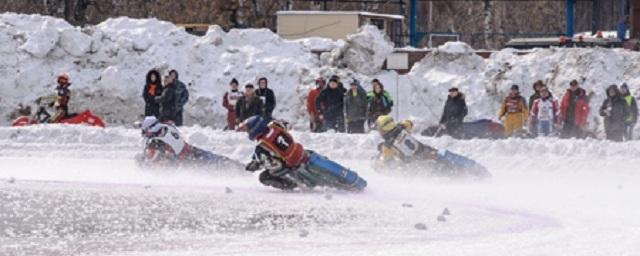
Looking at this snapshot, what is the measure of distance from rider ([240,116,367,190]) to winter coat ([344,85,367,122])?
8.33 meters

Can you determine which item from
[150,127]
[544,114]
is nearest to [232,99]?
[544,114]

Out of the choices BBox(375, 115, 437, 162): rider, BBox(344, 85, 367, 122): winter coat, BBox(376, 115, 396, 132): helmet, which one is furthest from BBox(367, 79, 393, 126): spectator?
BBox(376, 115, 396, 132): helmet

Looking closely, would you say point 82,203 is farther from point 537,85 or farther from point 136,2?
point 136,2

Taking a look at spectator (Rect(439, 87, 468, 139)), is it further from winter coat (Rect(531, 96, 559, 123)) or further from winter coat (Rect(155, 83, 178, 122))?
winter coat (Rect(155, 83, 178, 122))

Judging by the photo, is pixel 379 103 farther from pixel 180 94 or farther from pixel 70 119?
pixel 70 119

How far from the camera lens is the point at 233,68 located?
3250 cm

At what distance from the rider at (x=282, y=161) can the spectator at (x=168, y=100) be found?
822cm

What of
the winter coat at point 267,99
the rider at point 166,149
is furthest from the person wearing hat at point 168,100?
the rider at point 166,149

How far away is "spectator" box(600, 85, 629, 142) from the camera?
25.5 m

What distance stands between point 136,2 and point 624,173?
32.8 m

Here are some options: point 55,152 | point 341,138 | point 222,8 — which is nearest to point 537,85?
point 341,138

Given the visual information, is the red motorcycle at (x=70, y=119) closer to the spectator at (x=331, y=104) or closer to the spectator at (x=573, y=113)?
the spectator at (x=331, y=104)

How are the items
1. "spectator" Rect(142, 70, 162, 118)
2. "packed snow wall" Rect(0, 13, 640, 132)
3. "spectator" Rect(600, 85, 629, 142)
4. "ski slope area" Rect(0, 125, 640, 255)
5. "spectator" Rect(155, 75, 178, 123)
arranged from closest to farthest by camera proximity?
"ski slope area" Rect(0, 125, 640, 255)
"spectator" Rect(600, 85, 629, 142)
"spectator" Rect(155, 75, 178, 123)
"spectator" Rect(142, 70, 162, 118)
"packed snow wall" Rect(0, 13, 640, 132)

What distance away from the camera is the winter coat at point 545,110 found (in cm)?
2583
